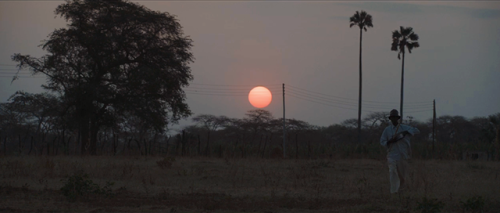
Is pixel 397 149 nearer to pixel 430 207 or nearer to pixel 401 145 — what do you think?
pixel 401 145

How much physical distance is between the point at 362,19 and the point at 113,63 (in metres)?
29.8

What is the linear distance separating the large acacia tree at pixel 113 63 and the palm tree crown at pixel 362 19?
26344 millimetres

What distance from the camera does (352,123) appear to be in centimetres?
6812

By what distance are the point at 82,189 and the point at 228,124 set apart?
52.0 meters

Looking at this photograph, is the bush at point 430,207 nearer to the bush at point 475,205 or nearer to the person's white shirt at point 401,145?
the bush at point 475,205

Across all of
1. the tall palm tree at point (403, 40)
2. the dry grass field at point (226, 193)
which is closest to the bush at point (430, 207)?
the dry grass field at point (226, 193)

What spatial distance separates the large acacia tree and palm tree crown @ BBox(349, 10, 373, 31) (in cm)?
2634

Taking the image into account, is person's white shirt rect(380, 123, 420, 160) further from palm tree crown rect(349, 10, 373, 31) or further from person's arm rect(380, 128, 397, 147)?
palm tree crown rect(349, 10, 373, 31)

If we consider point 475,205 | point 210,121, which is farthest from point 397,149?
point 210,121

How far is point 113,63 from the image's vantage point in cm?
2466

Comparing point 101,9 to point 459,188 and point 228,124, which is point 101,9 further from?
point 228,124

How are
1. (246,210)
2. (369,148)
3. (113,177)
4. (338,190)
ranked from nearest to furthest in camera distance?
(246,210)
(338,190)
(113,177)
(369,148)

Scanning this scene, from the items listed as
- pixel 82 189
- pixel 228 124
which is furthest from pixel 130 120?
pixel 228 124

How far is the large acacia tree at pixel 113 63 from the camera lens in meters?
23.8
